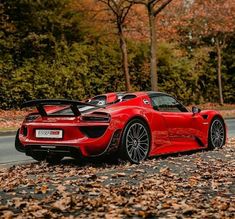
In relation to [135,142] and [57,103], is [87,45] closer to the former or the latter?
[135,142]

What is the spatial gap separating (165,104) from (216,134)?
Result: 173cm

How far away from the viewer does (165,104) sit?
35.6 ft

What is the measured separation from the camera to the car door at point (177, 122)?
10630 mm

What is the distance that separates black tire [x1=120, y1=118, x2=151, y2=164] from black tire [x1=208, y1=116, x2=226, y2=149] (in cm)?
226

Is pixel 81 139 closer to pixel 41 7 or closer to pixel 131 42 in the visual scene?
pixel 41 7

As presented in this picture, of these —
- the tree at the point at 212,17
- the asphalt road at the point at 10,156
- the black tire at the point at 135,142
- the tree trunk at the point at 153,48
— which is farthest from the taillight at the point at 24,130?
the tree at the point at 212,17

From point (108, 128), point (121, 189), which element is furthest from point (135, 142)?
point (121, 189)

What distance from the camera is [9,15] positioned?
30.7 m

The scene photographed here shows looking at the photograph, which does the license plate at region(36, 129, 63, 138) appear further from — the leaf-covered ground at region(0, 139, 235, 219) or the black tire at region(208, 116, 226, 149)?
the black tire at region(208, 116, 226, 149)

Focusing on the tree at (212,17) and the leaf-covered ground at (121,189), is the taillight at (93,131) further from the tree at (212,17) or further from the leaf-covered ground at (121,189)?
the tree at (212,17)

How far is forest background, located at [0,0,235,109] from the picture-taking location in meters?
29.2

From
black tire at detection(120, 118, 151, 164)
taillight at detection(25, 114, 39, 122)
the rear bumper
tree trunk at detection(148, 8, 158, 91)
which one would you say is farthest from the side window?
tree trunk at detection(148, 8, 158, 91)

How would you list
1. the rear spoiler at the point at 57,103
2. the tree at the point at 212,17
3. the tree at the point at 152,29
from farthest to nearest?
the tree at the point at 212,17, the tree at the point at 152,29, the rear spoiler at the point at 57,103

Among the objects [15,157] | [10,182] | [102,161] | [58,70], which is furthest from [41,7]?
[10,182]
